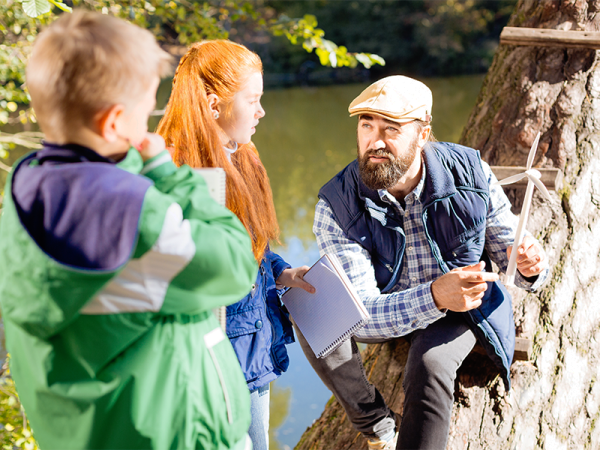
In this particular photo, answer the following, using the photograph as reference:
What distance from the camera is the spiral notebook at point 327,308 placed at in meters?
1.76

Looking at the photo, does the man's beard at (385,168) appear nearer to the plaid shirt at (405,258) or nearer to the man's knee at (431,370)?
the plaid shirt at (405,258)

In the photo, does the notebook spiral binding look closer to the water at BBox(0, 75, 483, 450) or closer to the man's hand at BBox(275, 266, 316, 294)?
the man's hand at BBox(275, 266, 316, 294)

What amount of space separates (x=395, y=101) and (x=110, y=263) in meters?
1.49

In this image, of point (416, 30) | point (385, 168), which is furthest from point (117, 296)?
point (416, 30)

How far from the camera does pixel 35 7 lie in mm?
1754

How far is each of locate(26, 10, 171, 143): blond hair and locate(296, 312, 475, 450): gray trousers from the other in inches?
52.8

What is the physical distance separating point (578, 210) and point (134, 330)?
249 cm

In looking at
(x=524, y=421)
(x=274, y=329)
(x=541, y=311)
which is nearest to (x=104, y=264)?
(x=274, y=329)

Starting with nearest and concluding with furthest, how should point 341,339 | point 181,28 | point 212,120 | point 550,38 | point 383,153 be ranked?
point 212,120 → point 341,339 → point 383,153 → point 550,38 → point 181,28

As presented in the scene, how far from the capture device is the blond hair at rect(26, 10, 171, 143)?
889 millimetres

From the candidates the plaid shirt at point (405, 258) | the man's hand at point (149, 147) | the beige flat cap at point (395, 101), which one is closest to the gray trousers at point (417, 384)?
the plaid shirt at point (405, 258)

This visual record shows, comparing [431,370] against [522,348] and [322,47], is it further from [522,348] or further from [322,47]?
[322,47]

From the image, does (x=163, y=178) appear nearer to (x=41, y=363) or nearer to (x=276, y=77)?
(x=41, y=363)

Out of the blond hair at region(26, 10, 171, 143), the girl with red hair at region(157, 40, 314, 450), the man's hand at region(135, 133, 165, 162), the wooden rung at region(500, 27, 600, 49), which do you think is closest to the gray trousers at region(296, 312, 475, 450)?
the girl with red hair at region(157, 40, 314, 450)
